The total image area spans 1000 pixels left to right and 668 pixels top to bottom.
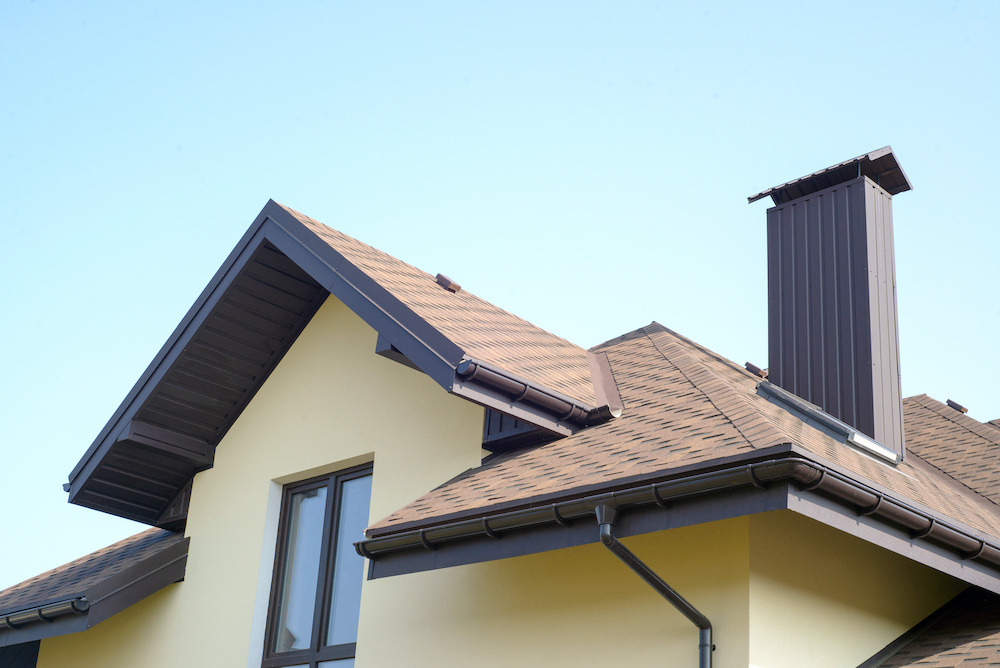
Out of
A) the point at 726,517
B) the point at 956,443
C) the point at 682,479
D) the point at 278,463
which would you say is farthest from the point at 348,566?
the point at 956,443

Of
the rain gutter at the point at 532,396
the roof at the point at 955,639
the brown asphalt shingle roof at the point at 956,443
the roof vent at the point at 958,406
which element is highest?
the roof vent at the point at 958,406

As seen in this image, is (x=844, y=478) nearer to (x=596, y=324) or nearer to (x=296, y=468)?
(x=296, y=468)

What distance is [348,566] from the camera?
859 centimetres

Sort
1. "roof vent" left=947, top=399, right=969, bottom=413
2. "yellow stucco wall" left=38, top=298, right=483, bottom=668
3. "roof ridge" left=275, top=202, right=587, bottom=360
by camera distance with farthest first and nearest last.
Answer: "roof vent" left=947, top=399, right=969, bottom=413
"roof ridge" left=275, top=202, right=587, bottom=360
"yellow stucco wall" left=38, top=298, right=483, bottom=668

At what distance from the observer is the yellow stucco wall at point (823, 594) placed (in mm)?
5621

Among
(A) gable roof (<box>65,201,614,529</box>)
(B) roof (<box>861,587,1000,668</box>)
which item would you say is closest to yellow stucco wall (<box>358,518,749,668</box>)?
(A) gable roof (<box>65,201,614,529</box>)

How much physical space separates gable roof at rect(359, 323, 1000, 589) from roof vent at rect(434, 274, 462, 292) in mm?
2312

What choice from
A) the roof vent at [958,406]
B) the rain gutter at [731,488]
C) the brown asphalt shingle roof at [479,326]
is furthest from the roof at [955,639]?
the roof vent at [958,406]

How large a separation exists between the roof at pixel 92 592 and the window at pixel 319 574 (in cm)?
141

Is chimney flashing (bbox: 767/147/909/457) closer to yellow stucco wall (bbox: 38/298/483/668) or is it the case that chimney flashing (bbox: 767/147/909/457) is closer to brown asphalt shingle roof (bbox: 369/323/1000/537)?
brown asphalt shingle roof (bbox: 369/323/1000/537)

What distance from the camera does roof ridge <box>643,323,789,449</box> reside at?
5391 mm

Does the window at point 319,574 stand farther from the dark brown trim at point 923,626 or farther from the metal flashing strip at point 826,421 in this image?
the dark brown trim at point 923,626

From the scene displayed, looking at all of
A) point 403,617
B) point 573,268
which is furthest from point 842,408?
point 573,268

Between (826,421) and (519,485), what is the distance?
2.57 metres
